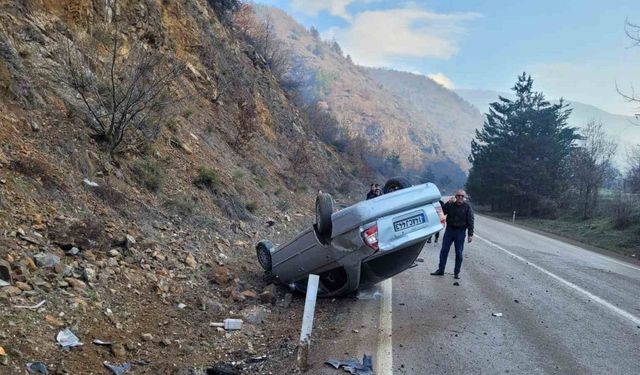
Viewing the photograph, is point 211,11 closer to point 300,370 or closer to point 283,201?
point 283,201

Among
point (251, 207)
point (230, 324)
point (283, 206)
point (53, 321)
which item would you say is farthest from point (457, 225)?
point (283, 206)

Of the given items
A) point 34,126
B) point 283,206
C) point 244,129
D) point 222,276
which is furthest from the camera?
point 244,129

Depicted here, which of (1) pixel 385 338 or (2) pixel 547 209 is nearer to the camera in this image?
(1) pixel 385 338

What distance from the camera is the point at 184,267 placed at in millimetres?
7172

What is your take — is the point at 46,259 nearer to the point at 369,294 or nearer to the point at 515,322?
the point at 369,294

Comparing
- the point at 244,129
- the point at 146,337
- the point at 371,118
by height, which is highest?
the point at 371,118

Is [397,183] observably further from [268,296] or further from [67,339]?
[67,339]

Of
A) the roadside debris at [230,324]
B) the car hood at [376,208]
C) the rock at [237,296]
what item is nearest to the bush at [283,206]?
the rock at [237,296]

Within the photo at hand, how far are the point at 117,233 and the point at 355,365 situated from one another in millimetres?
4083

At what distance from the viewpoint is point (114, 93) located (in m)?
8.67

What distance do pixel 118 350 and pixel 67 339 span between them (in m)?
0.46

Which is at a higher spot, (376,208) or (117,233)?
(376,208)

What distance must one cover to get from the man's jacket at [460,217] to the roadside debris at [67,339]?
23.1 feet

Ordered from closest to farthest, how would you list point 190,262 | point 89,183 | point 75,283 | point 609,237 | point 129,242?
point 75,283, point 129,242, point 190,262, point 89,183, point 609,237
